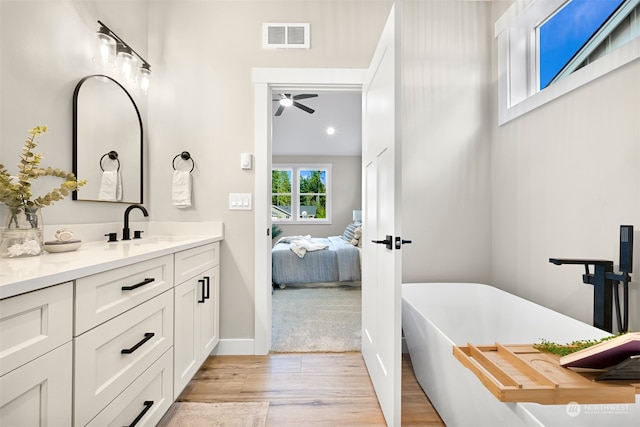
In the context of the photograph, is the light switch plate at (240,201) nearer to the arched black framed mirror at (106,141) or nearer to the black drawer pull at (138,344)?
the arched black framed mirror at (106,141)

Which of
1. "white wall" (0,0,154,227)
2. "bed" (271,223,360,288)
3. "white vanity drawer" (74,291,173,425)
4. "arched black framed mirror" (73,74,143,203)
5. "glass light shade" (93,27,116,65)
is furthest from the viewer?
"bed" (271,223,360,288)

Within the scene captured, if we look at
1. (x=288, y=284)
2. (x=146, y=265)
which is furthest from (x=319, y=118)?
(x=146, y=265)

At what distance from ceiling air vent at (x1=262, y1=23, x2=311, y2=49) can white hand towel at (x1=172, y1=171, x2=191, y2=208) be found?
1.17 metres

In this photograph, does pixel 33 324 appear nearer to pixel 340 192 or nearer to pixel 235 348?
pixel 235 348

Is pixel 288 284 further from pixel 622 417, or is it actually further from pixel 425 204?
pixel 622 417

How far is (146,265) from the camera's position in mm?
1182

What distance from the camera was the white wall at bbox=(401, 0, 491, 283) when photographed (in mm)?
2152

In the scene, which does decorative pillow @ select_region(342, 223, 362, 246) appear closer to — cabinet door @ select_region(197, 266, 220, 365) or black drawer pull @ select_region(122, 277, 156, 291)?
cabinet door @ select_region(197, 266, 220, 365)

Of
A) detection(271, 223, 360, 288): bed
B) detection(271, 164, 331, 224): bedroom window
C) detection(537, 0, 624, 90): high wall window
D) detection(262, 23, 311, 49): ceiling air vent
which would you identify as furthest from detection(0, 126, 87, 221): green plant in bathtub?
detection(271, 164, 331, 224): bedroom window

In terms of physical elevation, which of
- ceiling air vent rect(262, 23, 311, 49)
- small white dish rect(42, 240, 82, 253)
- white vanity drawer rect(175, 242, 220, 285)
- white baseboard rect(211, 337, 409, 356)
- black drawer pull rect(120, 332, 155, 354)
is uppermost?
ceiling air vent rect(262, 23, 311, 49)

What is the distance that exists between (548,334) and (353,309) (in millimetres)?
1853

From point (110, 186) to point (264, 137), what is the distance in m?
1.06

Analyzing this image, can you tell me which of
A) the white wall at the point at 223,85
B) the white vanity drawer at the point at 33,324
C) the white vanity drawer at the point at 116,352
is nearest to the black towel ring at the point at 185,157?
the white wall at the point at 223,85

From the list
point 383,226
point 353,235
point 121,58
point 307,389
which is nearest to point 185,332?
point 307,389
